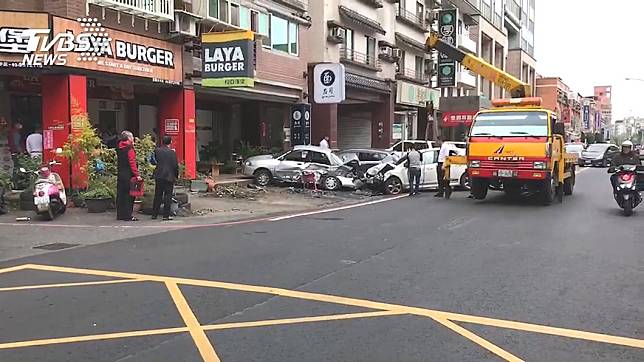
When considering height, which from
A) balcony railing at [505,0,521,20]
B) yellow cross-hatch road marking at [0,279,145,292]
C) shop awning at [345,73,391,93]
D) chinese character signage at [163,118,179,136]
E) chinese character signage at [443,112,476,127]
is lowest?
yellow cross-hatch road marking at [0,279,145,292]

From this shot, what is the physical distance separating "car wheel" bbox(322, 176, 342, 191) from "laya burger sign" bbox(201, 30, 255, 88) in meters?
4.30

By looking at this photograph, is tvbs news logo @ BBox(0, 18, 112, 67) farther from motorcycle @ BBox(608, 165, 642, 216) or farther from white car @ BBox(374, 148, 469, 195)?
motorcycle @ BBox(608, 165, 642, 216)

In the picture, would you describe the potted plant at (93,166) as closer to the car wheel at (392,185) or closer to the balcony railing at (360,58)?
the car wheel at (392,185)

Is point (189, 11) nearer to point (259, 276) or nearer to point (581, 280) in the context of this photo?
point (259, 276)

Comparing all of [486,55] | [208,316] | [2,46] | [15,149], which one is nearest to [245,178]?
[15,149]

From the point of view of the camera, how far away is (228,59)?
19.4 metres

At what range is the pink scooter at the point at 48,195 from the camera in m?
13.4

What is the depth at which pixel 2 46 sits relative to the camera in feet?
49.2

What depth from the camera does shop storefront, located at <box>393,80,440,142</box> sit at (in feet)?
124

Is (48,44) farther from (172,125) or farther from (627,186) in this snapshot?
(627,186)

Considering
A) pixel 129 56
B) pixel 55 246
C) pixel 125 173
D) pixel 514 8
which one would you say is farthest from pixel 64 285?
pixel 514 8

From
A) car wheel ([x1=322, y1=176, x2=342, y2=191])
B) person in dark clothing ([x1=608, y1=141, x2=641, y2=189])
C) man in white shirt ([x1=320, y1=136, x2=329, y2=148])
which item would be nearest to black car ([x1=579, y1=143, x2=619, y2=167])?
man in white shirt ([x1=320, y1=136, x2=329, y2=148])

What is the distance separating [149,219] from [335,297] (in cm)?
825

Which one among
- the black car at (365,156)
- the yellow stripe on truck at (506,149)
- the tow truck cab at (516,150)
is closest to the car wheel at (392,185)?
the black car at (365,156)
